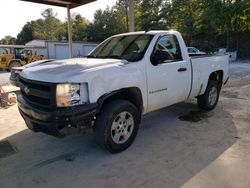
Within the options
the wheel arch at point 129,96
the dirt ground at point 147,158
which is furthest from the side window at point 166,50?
the dirt ground at point 147,158

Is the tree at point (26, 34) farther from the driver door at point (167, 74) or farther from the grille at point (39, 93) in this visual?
the grille at point (39, 93)

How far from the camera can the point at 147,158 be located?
427 centimetres

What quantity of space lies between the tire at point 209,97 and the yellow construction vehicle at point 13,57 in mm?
18709

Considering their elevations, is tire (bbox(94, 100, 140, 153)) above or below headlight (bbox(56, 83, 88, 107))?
below

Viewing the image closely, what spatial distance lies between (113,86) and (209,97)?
336 cm

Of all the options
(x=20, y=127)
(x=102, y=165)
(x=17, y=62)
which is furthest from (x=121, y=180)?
(x=17, y=62)

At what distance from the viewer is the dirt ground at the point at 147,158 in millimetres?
3635

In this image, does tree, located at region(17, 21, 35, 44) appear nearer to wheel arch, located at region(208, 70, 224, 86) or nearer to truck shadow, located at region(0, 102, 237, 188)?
wheel arch, located at region(208, 70, 224, 86)

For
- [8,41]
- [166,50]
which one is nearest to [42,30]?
[8,41]

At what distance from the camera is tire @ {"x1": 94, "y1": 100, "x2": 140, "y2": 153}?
4.14 meters

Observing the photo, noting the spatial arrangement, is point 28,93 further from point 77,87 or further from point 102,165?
point 102,165

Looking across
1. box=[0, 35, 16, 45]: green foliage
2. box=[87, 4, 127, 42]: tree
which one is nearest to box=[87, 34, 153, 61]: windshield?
box=[87, 4, 127, 42]: tree

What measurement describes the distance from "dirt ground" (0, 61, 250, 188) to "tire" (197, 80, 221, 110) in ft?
1.91

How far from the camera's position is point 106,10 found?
5303 centimetres
